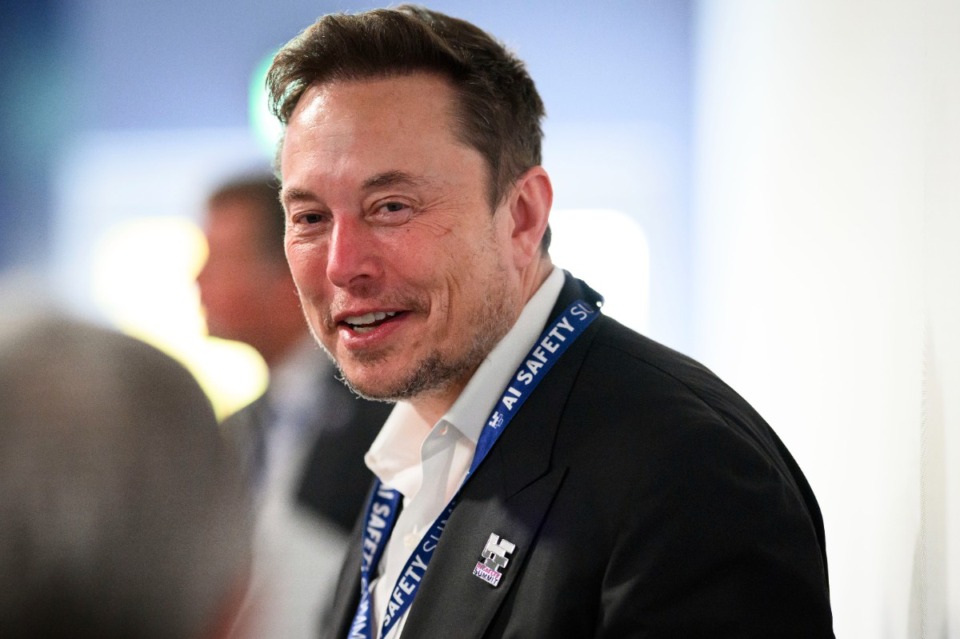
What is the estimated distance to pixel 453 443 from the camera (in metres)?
1.40

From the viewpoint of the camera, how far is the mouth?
54.1 inches

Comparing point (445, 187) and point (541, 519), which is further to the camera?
point (445, 187)

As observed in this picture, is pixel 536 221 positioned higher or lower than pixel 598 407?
higher

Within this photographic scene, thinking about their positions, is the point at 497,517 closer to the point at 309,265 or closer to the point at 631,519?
the point at 631,519

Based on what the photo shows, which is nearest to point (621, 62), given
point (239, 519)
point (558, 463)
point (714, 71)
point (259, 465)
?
point (714, 71)

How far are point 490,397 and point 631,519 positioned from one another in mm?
365

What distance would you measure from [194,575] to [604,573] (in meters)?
2.80

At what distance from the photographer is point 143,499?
12.4 feet

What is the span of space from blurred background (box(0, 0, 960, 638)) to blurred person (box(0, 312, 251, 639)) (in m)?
0.39

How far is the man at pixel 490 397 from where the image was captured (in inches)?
40.3

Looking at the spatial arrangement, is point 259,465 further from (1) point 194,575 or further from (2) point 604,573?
(2) point 604,573

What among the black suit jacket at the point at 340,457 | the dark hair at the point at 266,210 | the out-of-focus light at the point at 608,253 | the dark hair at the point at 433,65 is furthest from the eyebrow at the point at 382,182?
the out-of-focus light at the point at 608,253

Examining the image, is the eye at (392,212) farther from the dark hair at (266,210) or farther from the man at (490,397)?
the dark hair at (266,210)

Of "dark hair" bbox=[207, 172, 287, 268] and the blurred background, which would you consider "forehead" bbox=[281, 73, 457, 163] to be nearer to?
the blurred background
